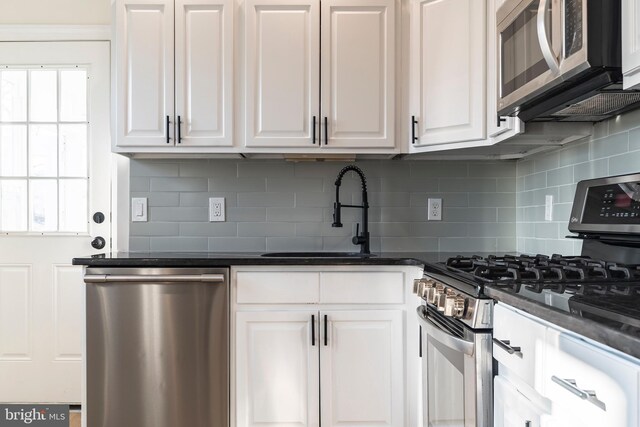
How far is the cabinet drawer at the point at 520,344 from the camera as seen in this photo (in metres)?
0.98

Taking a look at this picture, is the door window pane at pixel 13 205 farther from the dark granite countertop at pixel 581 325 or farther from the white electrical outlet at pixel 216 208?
the dark granite countertop at pixel 581 325

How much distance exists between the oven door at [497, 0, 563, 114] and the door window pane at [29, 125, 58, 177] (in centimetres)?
247

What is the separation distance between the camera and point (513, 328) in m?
1.11

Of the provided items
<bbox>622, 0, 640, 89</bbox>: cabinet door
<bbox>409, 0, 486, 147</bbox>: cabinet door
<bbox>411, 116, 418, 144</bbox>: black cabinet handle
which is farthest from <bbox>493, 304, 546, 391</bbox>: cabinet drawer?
<bbox>411, 116, 418, 144</bbox>: black cabinet handle

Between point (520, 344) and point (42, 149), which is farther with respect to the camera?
point (42, 149)

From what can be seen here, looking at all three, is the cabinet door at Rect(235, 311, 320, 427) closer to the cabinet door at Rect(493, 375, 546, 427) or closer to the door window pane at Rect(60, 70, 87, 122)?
the cabinet door at Rect(493, 375, 546, 427)

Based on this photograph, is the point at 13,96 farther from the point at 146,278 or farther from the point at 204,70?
the point at 146,278

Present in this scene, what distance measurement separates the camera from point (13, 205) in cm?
279

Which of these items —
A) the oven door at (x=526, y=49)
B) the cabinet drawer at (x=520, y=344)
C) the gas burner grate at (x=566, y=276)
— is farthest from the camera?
the oven door at (x=526, y=49)

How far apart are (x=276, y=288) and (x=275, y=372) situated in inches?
14.2

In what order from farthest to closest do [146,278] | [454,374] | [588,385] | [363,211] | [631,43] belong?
[363,211], [146,278], [454,374], [631,43], [588,385]

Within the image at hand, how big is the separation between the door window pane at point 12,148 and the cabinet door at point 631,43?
2.99 meters

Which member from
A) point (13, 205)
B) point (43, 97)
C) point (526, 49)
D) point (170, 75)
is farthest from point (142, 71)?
point (526, 49)

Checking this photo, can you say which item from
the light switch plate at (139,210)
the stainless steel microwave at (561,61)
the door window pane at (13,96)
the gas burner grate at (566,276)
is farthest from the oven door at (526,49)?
the door window pane at (13,96)
